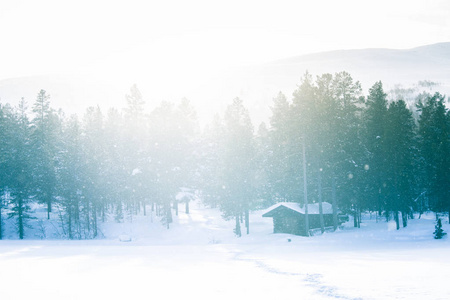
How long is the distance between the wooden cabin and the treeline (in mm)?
1962

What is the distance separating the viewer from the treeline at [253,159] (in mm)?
36031

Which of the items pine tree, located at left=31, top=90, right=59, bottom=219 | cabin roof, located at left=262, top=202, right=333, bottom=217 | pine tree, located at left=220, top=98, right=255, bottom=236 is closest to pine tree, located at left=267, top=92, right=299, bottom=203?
cabin roof, located at left=262, top=202, right=333, bottom=217

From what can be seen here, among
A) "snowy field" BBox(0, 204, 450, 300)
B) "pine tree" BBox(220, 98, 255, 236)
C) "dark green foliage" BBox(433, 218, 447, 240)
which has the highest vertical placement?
"pine tree" BBox(220, 98, 255, 236)

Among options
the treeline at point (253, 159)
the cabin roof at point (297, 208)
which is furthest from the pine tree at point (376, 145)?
the cabin roof at point (297, 208)

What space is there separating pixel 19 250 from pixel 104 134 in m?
25.2

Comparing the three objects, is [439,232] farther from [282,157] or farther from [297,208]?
[282,157]

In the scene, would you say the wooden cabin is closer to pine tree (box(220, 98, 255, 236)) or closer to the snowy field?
pine tree (box(220, 98, 255, 236))

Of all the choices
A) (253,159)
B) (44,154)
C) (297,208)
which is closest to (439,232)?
(297,208)

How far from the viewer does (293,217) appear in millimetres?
40062

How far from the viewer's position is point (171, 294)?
13.6 metres

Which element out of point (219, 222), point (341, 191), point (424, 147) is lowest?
point (219, 222)

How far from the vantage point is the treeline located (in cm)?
3603

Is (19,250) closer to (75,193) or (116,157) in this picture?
(75,193)

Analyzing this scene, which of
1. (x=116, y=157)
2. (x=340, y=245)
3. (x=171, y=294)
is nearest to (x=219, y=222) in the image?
(x=116, y=157)
